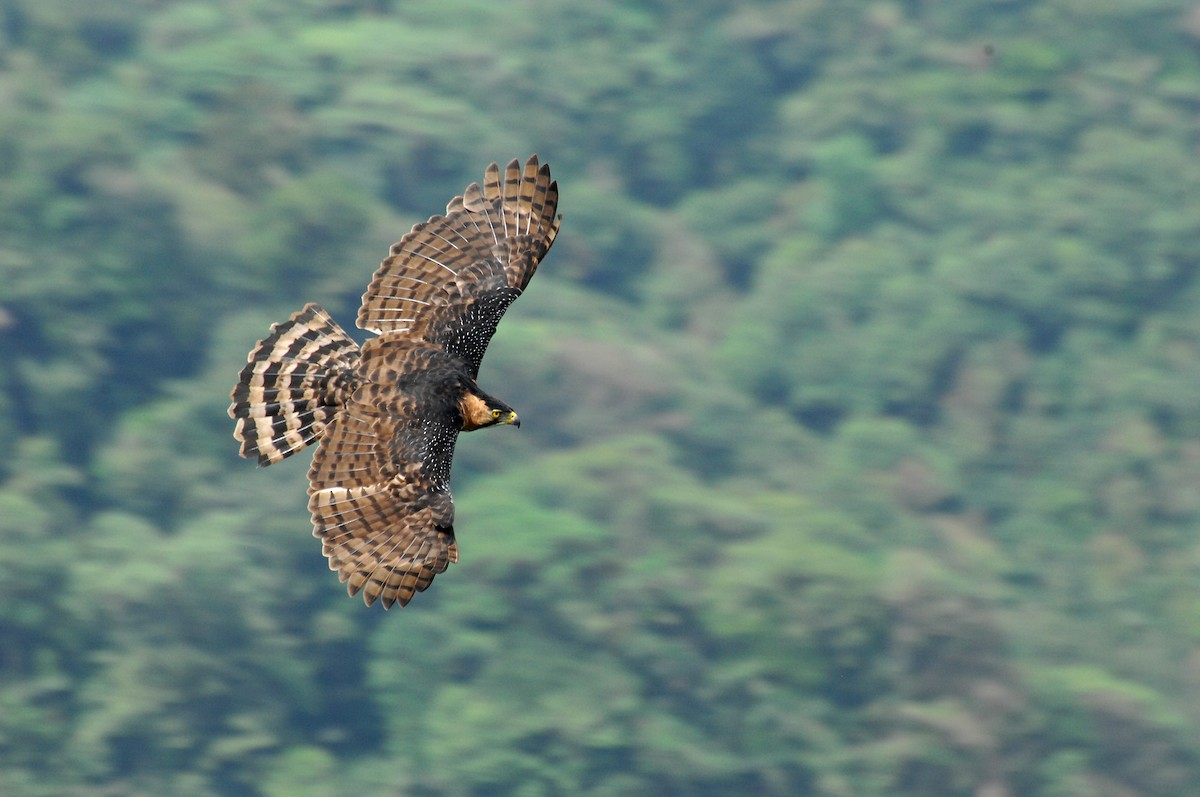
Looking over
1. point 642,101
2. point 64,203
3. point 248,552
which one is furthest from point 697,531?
point 642,101

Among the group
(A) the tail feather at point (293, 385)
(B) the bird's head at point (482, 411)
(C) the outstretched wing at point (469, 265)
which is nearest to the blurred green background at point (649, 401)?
(A) the tail feather at point (293, 385)

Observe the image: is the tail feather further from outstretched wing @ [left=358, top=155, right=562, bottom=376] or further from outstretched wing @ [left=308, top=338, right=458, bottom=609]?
outstretched wing @ [left=308, top=338, right=458, bottom=609]

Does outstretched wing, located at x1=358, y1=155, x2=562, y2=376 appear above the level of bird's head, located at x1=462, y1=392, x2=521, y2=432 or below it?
above

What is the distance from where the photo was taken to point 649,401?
Answer: 55219 millimetres

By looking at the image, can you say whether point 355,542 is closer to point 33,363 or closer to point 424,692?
point 424,692

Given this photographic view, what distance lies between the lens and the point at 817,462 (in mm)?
56781

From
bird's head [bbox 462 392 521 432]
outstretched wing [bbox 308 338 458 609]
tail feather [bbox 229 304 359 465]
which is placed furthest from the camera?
tail feather [bbox 229 304 359 465]

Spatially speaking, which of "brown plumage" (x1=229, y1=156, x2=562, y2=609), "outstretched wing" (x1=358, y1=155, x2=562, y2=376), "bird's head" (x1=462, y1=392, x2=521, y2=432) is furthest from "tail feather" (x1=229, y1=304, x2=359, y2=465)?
"bird's head" (x1=462, y1=392, x2=521, y2=432)

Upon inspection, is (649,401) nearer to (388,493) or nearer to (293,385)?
(293,385)

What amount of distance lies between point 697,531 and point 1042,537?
1369cm

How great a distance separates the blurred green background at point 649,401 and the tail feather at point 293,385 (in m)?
27.0

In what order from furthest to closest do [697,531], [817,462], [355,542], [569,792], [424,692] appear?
1. [817,462]
2. [697,531]
3. [424,692]
4. [569,792]
5. [355,542]

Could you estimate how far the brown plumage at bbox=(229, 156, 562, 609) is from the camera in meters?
11.6

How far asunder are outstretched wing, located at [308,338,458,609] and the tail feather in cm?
52
